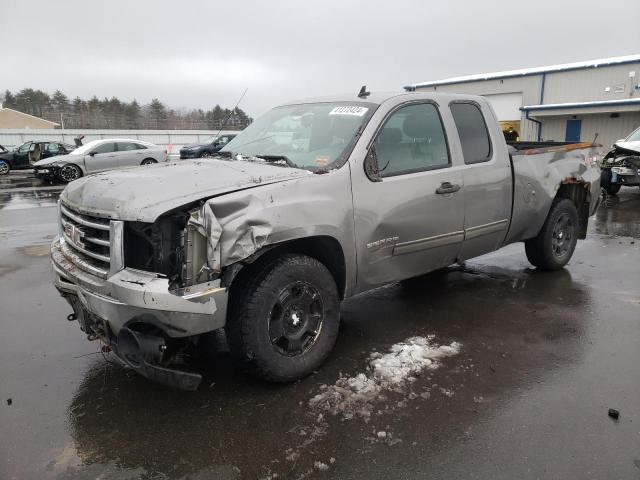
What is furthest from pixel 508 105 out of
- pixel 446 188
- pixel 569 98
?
pixel 446 188

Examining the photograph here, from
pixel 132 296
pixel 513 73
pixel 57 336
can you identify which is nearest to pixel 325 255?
pixel 132 296

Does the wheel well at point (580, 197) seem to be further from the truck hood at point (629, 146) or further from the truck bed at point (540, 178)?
the truck hood at point (629, 146)

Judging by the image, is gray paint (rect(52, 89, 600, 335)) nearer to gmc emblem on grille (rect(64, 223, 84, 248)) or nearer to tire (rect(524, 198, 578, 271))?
gmc emblem on grille (rect(64, 223, 84, 248))

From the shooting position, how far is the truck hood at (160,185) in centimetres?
274

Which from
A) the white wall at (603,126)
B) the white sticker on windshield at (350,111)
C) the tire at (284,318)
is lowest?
the tire at (284,318)

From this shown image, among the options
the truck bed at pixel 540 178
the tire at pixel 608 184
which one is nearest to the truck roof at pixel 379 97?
the truck bed at pixel 540 178

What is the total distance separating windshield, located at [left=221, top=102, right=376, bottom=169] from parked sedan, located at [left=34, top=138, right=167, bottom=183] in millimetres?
15179

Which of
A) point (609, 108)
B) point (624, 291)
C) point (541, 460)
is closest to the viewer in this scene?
point (541, 460)

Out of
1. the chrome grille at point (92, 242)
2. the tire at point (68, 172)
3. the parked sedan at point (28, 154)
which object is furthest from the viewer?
the parked sedan at point (28, 154)

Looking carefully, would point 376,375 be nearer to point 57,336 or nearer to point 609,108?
point 57,336

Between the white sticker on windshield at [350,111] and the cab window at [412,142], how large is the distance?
0.21 meters

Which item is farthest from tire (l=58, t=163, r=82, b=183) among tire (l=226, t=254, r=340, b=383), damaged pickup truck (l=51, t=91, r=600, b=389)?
tire (l=226, t=254, r=340, b=383)

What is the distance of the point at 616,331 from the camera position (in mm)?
4137

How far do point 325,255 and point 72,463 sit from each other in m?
1.92
